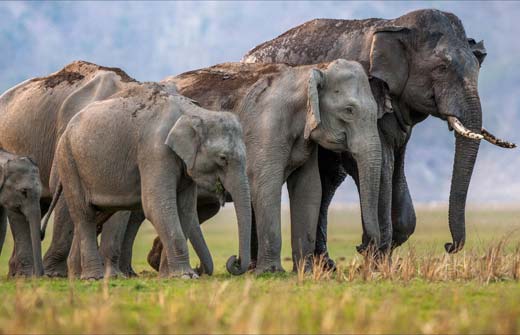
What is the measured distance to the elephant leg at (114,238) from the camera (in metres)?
15.2

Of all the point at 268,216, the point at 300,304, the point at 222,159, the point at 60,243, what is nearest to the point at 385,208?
the point at 268,216

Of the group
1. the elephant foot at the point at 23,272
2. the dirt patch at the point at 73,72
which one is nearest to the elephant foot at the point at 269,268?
the elephant foot at the point at 23,272

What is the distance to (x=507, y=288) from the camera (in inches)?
467

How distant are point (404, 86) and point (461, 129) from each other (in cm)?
125

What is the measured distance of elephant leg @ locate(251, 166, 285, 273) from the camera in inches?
596

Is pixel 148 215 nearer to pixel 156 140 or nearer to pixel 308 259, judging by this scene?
pixel 156 140

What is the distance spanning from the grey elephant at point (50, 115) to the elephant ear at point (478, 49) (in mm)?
4963

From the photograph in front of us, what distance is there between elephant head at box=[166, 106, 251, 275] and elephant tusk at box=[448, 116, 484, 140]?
13.0ft

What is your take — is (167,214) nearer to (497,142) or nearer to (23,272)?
(23,272)

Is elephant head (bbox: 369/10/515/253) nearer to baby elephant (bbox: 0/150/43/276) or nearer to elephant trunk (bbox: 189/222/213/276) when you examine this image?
elephant trunk (bbox: 189/222/213/276)

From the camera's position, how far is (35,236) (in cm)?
1509

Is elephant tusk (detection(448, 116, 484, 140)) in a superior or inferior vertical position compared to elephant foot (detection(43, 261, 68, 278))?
superior

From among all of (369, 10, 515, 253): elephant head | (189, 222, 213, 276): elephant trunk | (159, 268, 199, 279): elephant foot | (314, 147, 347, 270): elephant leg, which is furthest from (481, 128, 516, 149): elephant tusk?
(159, 268, 199, 279): elephant foot

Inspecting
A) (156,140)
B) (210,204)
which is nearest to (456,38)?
(210,204)
